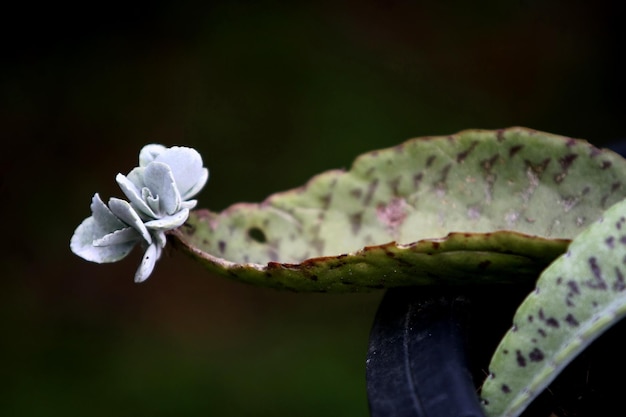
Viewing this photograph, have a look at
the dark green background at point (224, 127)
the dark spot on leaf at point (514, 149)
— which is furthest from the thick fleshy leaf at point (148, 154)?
the dark green background at point (224, 127)

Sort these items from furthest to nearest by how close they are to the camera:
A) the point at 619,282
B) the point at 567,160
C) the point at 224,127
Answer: the point at 224,127 < the point at 567,160 < the point at 619,282

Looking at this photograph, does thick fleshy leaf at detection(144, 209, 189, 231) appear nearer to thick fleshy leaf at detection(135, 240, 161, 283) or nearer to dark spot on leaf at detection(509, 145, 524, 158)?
thick fleshy leaf at detection(135, 240, 161, 283)

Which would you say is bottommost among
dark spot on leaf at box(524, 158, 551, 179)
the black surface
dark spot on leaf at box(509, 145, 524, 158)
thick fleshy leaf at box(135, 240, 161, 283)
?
the black surface

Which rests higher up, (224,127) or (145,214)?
(224,127)

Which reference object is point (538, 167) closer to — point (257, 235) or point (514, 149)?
point (514, 149)

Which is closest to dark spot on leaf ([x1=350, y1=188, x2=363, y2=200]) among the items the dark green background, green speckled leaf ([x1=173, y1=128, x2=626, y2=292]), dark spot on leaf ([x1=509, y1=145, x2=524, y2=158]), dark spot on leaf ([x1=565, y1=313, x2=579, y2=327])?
green speckled leaf ([x1=173, y1=128, x2=626, y2=292])

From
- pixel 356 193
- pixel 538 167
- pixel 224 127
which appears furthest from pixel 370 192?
pixel 224 127

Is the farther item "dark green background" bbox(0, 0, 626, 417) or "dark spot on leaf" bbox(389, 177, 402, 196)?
"dark green background" bbox(0, 0, 626, 417)
